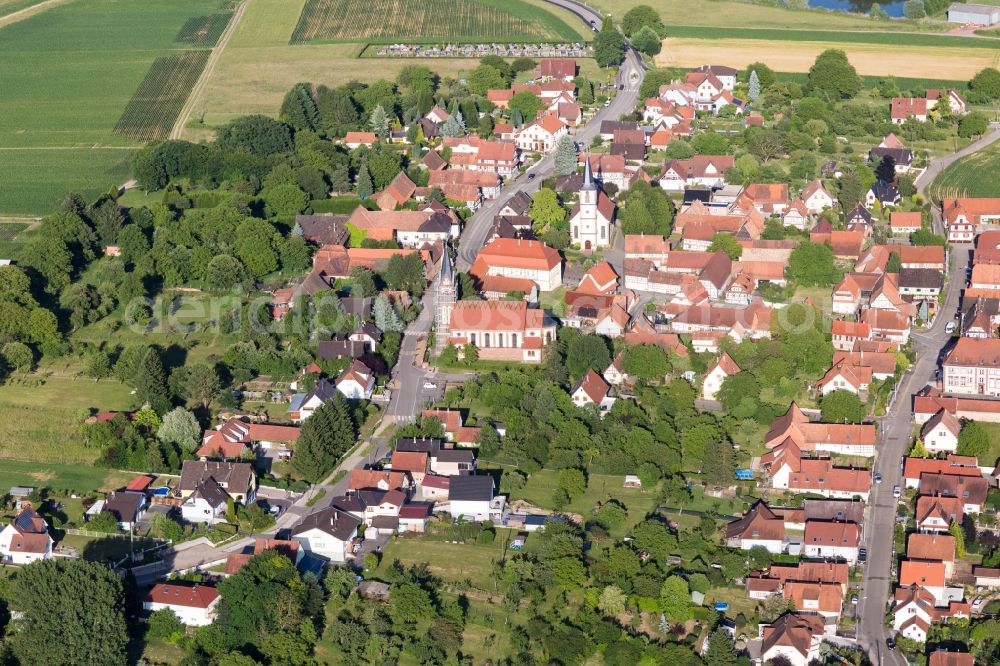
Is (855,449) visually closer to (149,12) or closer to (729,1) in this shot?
(729,1)

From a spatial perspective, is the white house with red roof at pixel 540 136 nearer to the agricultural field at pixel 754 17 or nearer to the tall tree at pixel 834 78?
the tall tree at pixel 834 78

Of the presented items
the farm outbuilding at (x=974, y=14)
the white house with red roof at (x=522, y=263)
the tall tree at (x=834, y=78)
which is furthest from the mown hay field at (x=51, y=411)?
the farm outbuilding at (x=974, y=14)

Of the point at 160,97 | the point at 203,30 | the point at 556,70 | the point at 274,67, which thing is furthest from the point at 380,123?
the point at 203,30

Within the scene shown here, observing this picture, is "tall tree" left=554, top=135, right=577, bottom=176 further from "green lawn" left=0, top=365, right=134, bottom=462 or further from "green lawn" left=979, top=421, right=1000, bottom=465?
"green lawn" left=979, top=421, right=1000, bottom=465

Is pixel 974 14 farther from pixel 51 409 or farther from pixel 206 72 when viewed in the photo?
pixel 51 409

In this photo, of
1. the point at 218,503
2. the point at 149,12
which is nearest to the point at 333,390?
the point at 218,503

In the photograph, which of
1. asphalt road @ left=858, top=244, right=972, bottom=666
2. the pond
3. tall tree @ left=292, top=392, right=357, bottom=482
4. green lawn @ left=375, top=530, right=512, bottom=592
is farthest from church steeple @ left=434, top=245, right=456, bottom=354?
the pond
